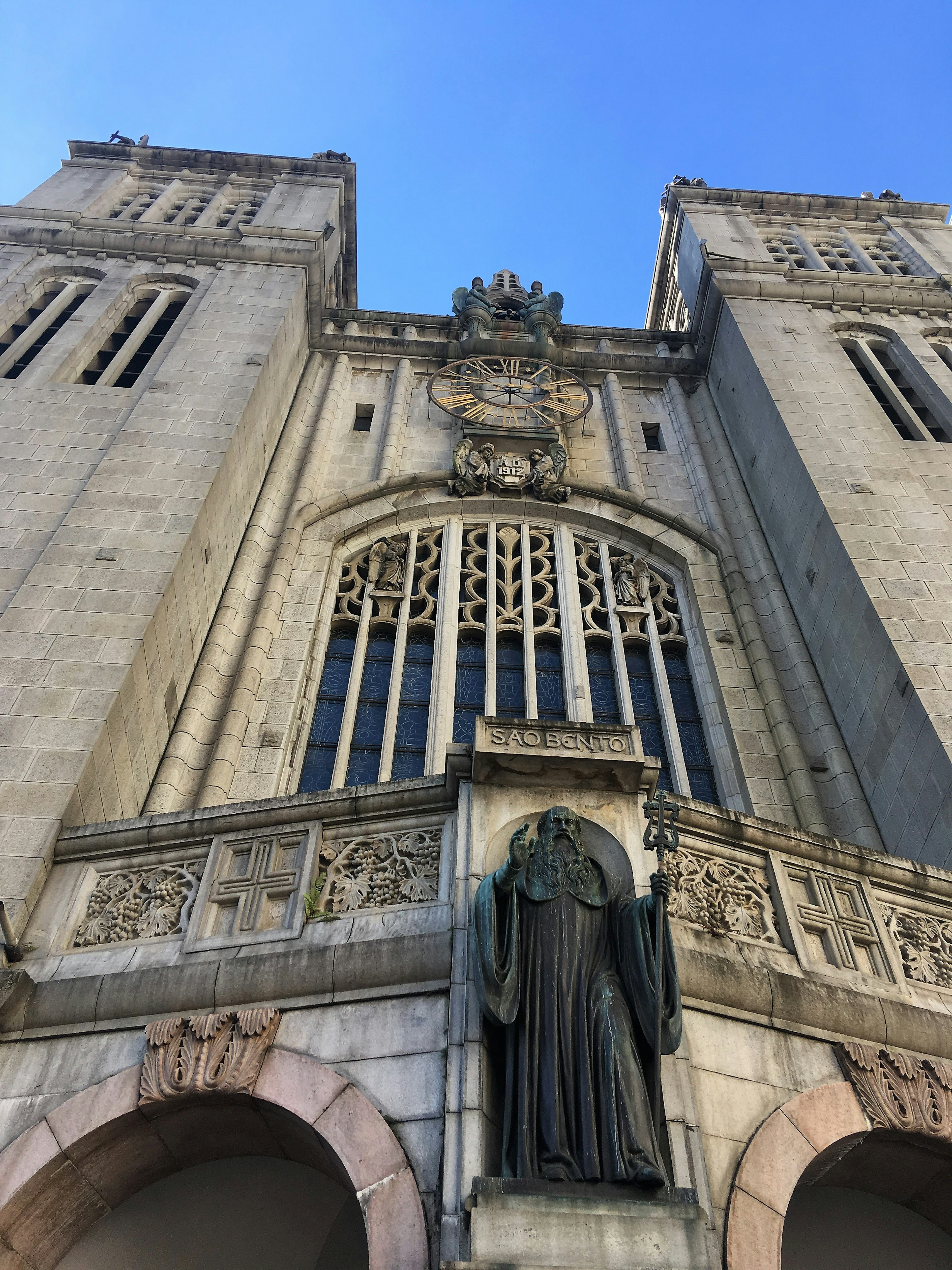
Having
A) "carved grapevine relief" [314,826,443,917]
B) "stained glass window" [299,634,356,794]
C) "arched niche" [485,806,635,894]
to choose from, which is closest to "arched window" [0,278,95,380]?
"stained glass window" [299,634,356,794]

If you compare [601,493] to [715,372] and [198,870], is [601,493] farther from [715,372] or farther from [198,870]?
[198,870]

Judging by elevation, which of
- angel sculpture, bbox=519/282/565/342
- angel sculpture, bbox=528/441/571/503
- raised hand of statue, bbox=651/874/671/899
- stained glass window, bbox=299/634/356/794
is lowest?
raised hand of statue, bbox=651/874/671/899

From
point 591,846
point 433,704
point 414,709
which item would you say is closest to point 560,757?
point 591,846

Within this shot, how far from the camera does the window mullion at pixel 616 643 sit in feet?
43.7

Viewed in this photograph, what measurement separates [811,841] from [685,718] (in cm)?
533

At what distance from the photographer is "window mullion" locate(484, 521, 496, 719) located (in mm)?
13203

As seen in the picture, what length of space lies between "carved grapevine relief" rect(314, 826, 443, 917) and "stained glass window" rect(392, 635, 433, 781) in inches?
139

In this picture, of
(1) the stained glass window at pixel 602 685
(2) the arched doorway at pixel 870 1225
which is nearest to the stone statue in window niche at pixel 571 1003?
(2) the arched doorway at pixel 870 1225

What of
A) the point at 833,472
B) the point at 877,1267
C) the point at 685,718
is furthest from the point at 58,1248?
the point at 833,472

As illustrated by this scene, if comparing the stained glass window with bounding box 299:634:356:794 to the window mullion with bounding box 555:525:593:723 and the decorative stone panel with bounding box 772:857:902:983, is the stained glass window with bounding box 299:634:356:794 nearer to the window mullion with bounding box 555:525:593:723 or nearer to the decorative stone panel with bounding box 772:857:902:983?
the window mullion with bounding box 555:525:593:723

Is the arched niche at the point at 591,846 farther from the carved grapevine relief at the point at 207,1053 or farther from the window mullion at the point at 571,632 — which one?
the window mullion at the point at 571,632

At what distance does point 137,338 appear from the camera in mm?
17969

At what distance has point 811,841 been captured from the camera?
826 centimetres

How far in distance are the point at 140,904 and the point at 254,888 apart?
1007 millimetres
